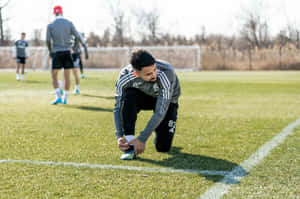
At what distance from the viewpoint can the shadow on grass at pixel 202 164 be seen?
3230 mm

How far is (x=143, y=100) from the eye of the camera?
13.7 ft

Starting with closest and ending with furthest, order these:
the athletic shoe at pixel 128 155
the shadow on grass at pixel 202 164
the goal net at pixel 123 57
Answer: the shadow on grass at pixel 202 164, the athletic shoe at pixel 128 155, the goal net at pixel 123 57

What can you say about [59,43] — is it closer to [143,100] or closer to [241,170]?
[143,100]

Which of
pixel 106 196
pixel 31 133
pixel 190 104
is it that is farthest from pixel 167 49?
pixel 106 196

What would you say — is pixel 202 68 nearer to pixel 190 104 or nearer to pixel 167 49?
pixel 167 49

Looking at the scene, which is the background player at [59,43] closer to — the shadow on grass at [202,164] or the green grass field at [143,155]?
the green grass field at [143,155]

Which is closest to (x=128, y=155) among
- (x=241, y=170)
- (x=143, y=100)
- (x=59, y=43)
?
(x=143, y=100)

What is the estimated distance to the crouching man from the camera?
3.32 m

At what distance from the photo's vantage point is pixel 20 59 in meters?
18.0

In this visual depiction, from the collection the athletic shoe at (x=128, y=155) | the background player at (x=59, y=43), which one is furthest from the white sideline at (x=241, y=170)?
the background player at (x=59, y=43)

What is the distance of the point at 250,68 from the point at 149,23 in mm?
23252

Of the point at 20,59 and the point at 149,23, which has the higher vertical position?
the point at 149,23

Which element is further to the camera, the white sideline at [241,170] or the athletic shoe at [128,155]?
the athletic shoe at [128,155]

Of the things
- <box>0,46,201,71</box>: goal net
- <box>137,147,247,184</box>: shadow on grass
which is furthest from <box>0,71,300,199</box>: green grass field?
<box>0,46,201,71</box>: goal net
